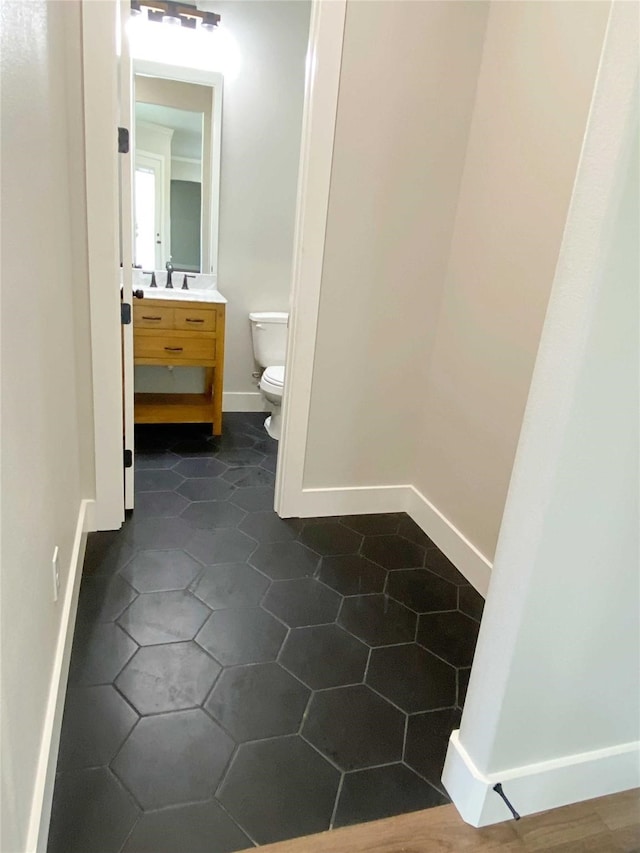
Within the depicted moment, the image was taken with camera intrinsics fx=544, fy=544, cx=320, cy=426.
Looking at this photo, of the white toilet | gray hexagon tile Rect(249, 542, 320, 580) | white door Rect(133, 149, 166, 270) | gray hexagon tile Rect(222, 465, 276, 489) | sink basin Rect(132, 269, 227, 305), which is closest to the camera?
gray hexagon tile Rect(249, 542, 320, 580)

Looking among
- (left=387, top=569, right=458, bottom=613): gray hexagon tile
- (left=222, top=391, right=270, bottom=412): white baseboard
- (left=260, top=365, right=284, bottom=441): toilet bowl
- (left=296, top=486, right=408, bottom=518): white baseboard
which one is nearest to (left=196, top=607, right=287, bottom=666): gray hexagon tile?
(left=387, top=569, right=458, bottom=613): gray hexagon tile

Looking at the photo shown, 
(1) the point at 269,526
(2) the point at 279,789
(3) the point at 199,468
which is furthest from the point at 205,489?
(2) the point at 279,789

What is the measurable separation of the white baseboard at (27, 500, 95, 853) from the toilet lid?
1476 mm

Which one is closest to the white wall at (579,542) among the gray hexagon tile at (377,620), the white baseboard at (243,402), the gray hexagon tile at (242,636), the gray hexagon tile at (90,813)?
the gray hexagon tile at (377,620)

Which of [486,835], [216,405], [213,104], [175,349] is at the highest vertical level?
[213,104]

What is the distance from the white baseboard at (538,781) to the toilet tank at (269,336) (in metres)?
2.58

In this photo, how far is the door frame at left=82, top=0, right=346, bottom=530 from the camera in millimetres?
1770

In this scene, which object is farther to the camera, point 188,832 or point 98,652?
point 98,652

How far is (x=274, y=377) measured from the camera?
316 cm

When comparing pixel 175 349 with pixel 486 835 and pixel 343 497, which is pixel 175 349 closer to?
pixel 343 497

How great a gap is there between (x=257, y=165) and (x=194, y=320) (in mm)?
1143

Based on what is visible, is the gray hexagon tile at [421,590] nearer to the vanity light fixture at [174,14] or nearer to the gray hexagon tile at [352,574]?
the gray hexagon tile at [352,574]

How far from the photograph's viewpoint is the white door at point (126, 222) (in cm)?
186

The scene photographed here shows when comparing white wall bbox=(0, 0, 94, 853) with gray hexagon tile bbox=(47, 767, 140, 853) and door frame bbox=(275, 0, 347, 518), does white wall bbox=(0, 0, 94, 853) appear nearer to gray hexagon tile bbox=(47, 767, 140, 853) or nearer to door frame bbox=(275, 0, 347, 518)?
gray hexagon tile bbox=(47, 767, 140, 853)
